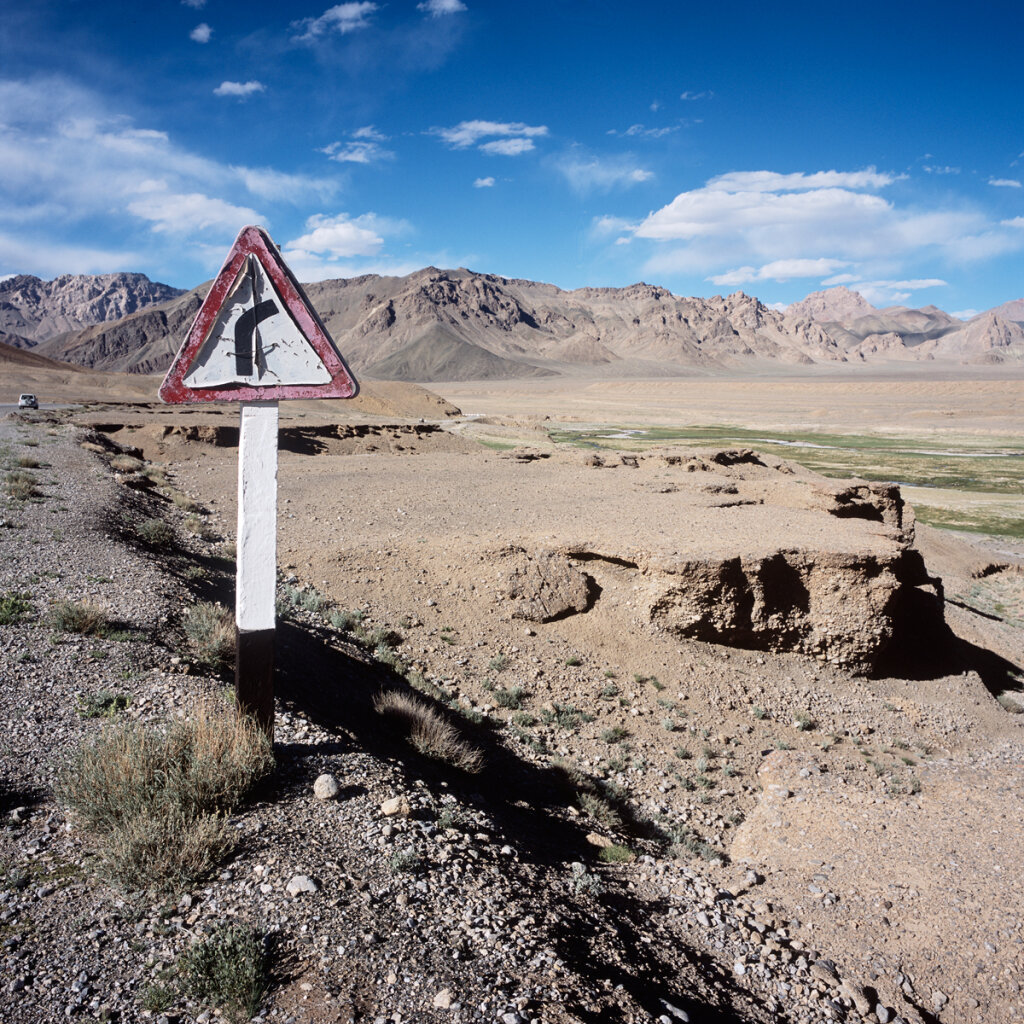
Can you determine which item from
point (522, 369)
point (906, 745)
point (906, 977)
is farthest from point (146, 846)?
point (522, 369)

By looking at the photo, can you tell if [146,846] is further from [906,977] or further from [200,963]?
[906,977]

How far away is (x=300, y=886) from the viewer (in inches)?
113

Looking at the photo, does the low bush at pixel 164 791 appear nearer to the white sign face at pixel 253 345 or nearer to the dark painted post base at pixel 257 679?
the dark painted post base at pixel 257 679

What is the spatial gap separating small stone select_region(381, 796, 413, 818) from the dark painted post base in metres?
0.70

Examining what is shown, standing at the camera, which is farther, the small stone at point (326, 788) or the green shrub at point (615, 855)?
the green shrub at point (615, 855)

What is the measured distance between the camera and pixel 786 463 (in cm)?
2584

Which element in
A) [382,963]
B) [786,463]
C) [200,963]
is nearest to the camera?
[200,963]

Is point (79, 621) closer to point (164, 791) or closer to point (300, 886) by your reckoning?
point (164, 791)

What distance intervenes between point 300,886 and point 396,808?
2.58 ft

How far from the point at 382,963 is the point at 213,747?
4.34 feet

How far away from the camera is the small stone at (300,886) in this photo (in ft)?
9.38

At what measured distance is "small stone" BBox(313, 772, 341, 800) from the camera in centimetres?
353

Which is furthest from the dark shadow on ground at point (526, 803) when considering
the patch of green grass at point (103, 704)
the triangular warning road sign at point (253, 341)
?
the triangular warning road sign at point (253, 341)

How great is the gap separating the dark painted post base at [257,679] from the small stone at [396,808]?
2.29 feet
